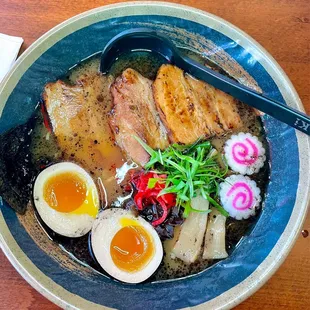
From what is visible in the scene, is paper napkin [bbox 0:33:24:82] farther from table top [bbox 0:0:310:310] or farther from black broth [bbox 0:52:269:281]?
black broth [bbox 0:52:269:281]

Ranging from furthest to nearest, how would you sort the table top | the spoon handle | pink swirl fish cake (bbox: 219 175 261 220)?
the table top → pink swirl fish cake (bbox: 219 175 261 220) → the spoon handle

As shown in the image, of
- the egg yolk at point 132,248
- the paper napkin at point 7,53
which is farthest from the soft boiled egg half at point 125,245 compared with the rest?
the paper napkin at point 7,53

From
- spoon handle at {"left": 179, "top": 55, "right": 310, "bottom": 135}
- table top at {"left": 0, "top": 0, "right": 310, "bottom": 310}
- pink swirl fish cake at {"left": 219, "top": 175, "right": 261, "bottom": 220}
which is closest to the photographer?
spoon handle at {"left": 179, "top": 55, "right": 310, "bottom": 135}

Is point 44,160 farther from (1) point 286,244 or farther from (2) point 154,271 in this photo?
(1) point 286,244

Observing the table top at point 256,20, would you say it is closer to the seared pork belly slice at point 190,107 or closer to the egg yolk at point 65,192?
the seared pork belly slice at point 190,107

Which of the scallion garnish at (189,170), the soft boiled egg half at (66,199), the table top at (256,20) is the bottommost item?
the soft boiled egg half at (66,199)

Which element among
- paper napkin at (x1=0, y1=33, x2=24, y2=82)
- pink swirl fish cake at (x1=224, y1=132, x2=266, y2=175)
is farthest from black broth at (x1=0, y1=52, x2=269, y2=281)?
paper napkin at (x1=0, y1=33, x2=24, y2=82)
